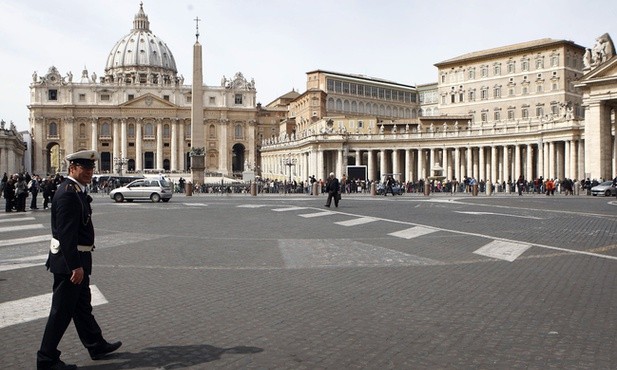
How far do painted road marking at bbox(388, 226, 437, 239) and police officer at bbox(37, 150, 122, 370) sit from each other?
38.3 feet

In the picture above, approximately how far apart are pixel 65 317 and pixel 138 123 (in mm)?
132483

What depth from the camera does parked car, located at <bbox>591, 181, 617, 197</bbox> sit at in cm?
4416

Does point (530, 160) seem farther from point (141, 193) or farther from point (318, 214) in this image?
point (318, 214)

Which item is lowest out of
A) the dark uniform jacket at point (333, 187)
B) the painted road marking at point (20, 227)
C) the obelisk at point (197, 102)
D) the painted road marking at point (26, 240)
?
the painted road marking at point (26, 240)

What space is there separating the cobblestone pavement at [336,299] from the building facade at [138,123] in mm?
Result: 112202

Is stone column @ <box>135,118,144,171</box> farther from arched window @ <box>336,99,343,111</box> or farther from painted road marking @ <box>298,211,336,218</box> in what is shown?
painted road marking @ <box>298,211,336,218</box>

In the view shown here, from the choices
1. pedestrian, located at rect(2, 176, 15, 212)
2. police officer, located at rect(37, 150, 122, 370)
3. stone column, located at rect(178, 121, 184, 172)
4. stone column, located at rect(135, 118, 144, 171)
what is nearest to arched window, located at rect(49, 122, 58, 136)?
stone column, located at rect(135, 118, 144, 171)

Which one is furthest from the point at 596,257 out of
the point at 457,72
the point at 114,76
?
the point at 114,76

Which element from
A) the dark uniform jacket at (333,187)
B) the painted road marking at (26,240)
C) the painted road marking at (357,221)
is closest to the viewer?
the painted road marking at (26,240)

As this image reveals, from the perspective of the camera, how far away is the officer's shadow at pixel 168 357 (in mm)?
5984

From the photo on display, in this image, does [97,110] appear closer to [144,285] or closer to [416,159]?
[416,159]

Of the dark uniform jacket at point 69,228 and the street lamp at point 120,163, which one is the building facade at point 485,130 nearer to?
the street lamp at point 120,163

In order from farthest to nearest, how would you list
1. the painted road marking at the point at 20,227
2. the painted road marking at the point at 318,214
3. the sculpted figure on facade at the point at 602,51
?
the sculpted figure on facade at the point at 602,51 < the painted road marking at the point at 318,214 < the painted road marking at the point at 20,227

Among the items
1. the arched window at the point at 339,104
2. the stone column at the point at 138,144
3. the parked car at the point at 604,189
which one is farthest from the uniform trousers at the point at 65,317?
the stone column at the point at 138,144
